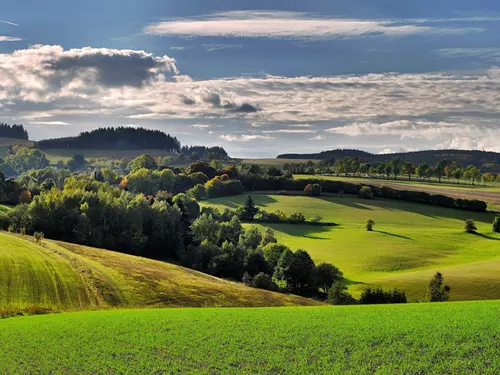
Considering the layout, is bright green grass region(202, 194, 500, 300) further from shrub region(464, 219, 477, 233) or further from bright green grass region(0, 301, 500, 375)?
bright green grass region(0, 301, 500, 375)

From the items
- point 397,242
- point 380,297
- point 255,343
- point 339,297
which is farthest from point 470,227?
point 255,343

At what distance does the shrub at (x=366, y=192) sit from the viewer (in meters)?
160

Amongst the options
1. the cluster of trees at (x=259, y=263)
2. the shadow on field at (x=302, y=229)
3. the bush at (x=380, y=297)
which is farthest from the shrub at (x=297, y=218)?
the bush at (x=380, y=297)

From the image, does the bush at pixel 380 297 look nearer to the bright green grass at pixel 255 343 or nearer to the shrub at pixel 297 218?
the bright green grass at pixel 255 343

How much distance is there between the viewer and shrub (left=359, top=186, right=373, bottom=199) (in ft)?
525

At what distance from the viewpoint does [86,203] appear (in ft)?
297

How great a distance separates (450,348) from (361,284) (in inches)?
1745

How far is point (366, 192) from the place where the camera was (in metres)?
161

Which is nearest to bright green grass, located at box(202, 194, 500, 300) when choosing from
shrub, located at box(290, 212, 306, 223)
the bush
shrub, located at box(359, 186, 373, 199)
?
shrub, located at box(359, 186, 373, 199)

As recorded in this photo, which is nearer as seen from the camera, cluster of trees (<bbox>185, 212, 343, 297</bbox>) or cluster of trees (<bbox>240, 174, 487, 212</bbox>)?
cluster of trees (<bbox>185, 212, 343, 297</bbox>)

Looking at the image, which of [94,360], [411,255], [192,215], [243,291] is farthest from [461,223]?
[94,360]

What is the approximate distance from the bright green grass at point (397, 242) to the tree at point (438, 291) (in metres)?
1.36

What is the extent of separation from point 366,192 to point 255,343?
442 ft

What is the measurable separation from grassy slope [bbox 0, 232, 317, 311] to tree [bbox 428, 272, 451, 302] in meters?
16.8
